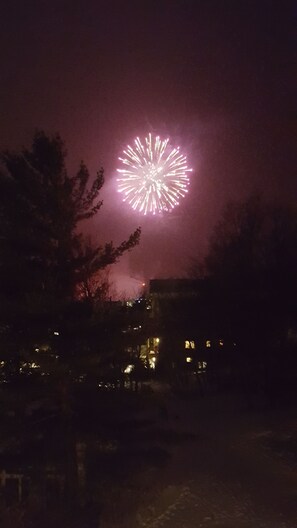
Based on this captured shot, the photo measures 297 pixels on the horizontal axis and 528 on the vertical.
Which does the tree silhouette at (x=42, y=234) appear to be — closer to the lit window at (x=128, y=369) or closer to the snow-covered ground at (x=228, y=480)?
the lit window at (x=128, y=369)

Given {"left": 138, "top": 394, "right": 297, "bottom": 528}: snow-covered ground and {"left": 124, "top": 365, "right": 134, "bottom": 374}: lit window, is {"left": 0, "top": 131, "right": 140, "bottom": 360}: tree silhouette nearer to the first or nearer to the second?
{"left": 124, "top": 365, "right": 134, "bottom": 374}: lit window

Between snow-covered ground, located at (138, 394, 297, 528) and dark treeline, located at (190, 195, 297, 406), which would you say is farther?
dark treeline, located at (190, 195, 297, 406)

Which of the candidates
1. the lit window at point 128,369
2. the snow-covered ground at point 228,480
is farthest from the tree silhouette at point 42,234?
the snow-covered ground at point 228,480

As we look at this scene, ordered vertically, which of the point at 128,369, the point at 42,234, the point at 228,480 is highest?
the point at 42,234

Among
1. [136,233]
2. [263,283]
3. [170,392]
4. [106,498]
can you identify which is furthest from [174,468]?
[170,392]

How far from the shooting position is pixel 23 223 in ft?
39.4

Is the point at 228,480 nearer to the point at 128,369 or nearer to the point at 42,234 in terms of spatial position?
the point at 128,369

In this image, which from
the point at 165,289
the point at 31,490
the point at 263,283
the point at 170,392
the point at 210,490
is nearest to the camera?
the point at 31,490

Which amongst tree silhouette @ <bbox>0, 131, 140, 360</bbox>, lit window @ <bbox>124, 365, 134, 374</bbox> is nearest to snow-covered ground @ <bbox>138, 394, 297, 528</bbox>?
lit window @ <bbox>124, 365, 134, 374</bbox>

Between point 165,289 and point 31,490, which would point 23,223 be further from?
point 165,289

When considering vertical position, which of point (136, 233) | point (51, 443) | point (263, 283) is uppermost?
point (263, 283)

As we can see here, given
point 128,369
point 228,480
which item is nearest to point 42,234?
point 128,369

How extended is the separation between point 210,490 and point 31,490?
12.8 ft

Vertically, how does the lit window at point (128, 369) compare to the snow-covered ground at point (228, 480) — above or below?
above
